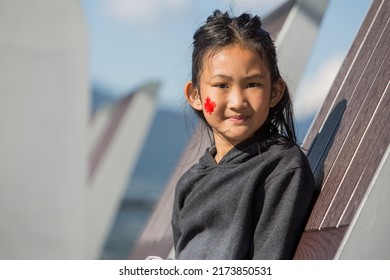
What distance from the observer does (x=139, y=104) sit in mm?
5590

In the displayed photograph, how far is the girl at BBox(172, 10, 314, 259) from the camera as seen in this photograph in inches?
51.3

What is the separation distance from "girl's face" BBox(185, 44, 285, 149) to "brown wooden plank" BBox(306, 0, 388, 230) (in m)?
0.14

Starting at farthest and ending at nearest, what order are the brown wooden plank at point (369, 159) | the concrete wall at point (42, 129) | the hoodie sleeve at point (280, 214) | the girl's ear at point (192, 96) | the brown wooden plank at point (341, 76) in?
the concrete wall at point (42, 129) → the brown wooden plank at point (341, 76) → the girl's ear at point (192, 96) → the hoodie sleeve at point (280, 214) → the brown wooden plank at point (369, 159)

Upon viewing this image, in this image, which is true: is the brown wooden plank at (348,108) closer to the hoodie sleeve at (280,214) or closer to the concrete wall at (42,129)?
the hoodie sleeve at (280,214)

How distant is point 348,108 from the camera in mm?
1523

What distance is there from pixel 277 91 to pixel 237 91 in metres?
0.10

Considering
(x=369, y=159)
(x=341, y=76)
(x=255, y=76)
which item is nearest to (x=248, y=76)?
(x=255, y=76)

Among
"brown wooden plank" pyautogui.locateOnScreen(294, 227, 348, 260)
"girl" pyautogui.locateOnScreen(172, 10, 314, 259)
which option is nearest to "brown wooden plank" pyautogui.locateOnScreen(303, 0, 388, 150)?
"girl" pyautogui.locateOnScreen(172, 10, 314, 259)

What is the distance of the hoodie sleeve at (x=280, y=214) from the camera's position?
1.29m

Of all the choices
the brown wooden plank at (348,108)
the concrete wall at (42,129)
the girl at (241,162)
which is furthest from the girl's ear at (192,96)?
the concrete wall at (42,129)

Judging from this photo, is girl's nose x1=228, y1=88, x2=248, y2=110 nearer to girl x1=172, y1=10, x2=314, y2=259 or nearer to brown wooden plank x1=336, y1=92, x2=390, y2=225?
girl x1=172, y1=10, x2=314, y2=259

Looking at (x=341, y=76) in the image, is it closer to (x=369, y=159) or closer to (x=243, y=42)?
(x=243, y=42)
